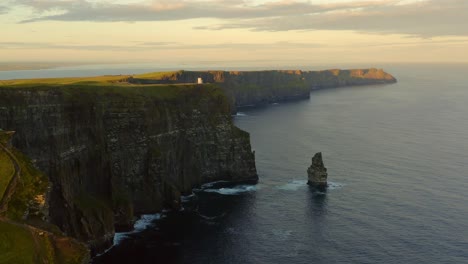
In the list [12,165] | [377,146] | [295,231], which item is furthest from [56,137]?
[377,146]

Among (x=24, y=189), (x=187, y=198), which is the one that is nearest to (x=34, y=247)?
(x=24, y=189)

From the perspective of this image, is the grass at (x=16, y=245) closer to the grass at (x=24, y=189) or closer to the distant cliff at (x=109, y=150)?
the grass at (x=24, y=189)

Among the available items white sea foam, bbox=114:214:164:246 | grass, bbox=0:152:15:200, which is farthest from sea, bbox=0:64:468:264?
grass, bbox=0:152:15:200

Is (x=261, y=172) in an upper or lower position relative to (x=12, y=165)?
lower

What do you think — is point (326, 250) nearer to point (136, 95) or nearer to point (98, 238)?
point (98, 238)

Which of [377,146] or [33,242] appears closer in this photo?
[33,242]

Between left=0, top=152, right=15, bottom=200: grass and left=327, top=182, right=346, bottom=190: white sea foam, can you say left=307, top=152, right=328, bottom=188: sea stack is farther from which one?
left=0, top=152, right=15, bottom=200: grass

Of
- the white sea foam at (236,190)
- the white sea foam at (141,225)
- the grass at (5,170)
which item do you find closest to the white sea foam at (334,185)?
the white sea foam at (236,190)

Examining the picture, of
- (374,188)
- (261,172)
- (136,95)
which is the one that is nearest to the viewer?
(136,95)
